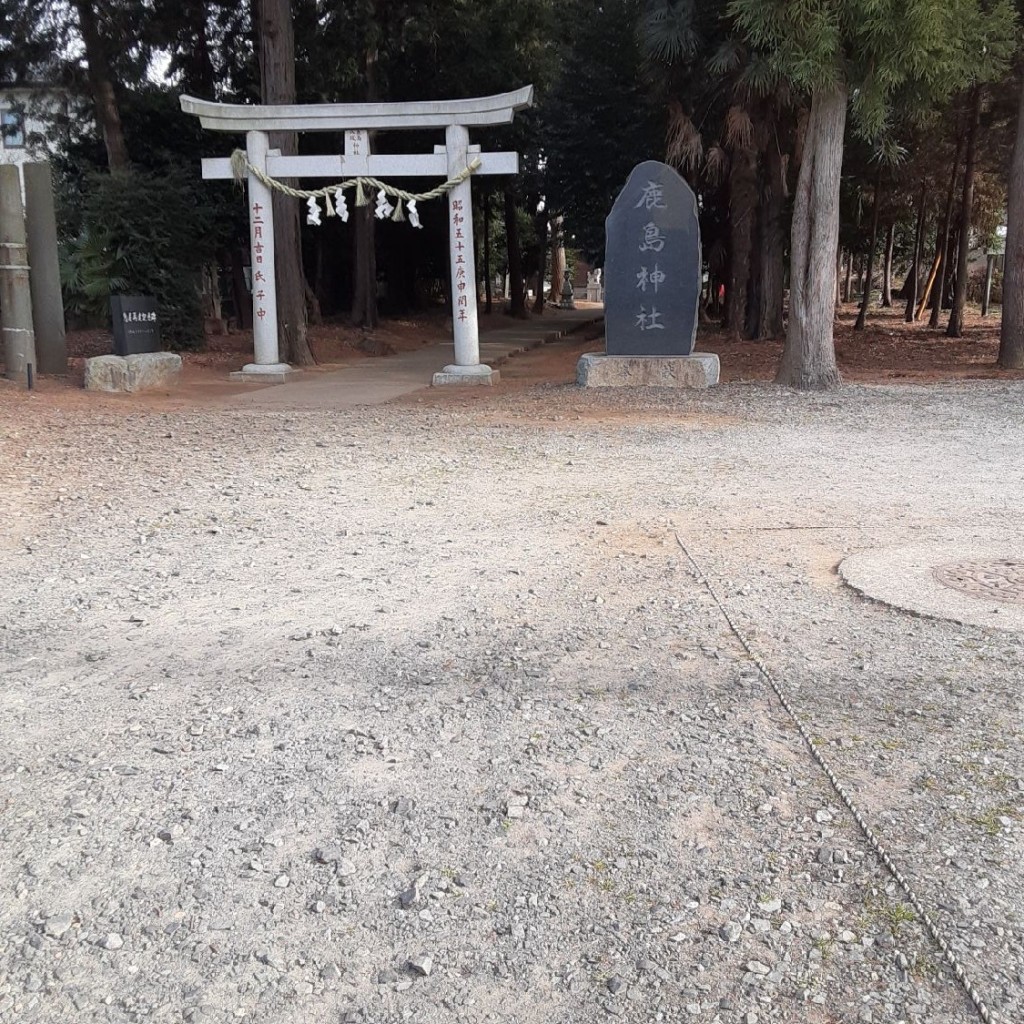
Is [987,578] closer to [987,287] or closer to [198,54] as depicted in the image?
[198,54]

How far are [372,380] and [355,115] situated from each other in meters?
3.72

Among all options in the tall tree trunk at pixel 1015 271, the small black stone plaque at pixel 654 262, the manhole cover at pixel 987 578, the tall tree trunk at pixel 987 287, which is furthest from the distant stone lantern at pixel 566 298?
the manhole cover at pixel 987 578

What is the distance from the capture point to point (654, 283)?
13.1 metres

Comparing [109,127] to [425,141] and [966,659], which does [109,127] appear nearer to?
[425,141]

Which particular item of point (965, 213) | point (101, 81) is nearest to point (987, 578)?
point (101, 81)

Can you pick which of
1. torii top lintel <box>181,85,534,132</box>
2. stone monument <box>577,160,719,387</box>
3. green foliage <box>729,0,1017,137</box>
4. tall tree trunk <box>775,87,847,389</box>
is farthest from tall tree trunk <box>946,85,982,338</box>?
torii top lintel <box>181,85,534,132</box>

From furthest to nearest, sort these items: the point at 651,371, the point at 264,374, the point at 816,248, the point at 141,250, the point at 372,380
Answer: the point at 141,250
the point at 372,380
the point at 264,374
the point at 651,371
the point at 816,248

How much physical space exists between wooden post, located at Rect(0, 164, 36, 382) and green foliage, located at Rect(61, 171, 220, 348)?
3.67m

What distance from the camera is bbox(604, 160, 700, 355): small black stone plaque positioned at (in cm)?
1301

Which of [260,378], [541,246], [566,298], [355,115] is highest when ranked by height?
[355,115]

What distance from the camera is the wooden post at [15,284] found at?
13.2 meters

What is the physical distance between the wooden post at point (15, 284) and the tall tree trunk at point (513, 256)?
56.6ft

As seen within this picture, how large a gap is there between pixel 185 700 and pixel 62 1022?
1.62 meters

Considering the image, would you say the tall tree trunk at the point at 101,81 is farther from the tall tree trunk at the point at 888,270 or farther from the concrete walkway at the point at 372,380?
the tall tree trunk at the point at 888,270
